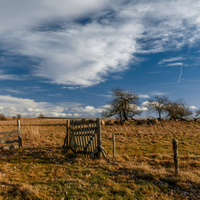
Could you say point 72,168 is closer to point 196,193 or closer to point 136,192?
point 136,192

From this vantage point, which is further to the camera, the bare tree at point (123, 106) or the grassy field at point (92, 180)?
the bare tree at point (123, 106)

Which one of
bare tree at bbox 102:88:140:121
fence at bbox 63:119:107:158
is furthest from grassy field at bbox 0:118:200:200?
bare tree at bbox 102:88:140:121

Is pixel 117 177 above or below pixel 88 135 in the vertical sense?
below

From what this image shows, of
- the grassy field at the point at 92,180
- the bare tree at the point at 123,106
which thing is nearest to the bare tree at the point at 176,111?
the bare tree at the point at 123,106

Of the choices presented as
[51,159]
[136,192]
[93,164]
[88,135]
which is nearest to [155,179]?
[136,192]

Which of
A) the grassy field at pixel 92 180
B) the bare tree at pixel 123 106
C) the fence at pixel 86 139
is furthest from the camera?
the bare tree at pixel 123 106

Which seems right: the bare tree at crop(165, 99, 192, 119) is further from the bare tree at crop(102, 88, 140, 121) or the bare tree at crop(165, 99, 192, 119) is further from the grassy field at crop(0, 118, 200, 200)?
the grassy field at crop(0, 118, 200, 200)

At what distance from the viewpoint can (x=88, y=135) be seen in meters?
10.4

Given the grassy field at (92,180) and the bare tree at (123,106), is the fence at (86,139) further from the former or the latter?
the bare tree at (123,106)

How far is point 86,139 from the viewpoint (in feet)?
35.4

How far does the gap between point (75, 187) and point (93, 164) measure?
2899 mm

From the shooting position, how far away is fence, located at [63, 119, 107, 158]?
991cm

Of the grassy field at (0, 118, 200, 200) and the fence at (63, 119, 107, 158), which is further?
the fence at (63, 119, 107, 158)

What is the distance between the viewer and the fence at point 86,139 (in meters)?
9.91
